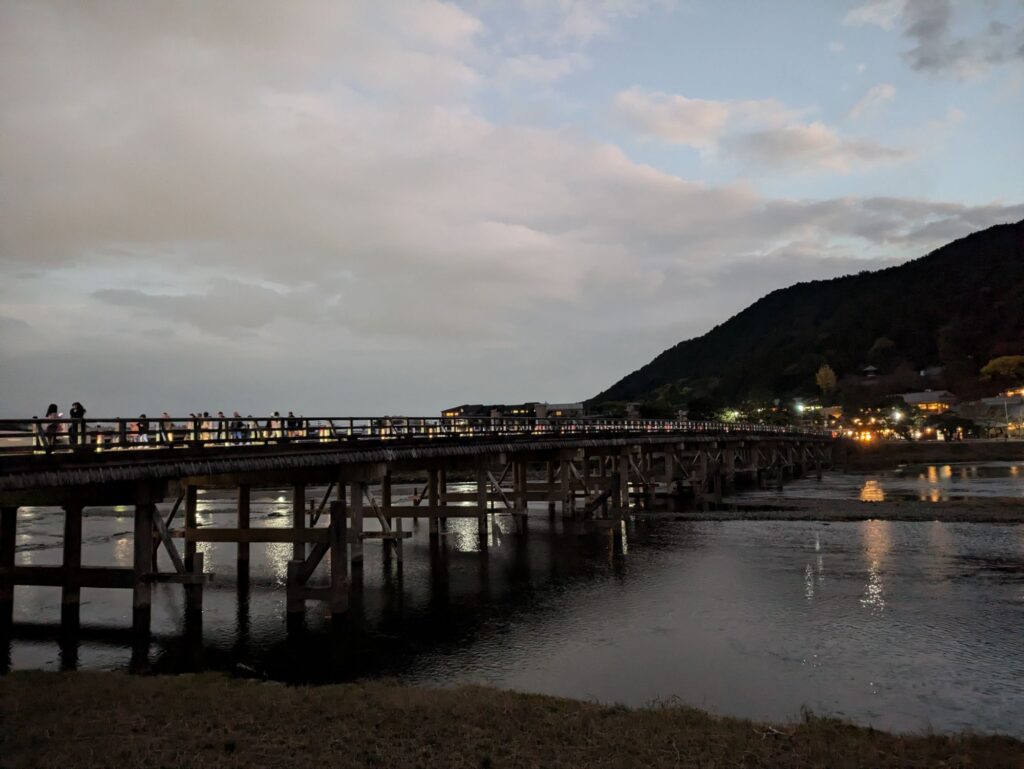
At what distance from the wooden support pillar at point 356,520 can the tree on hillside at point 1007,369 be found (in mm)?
194318

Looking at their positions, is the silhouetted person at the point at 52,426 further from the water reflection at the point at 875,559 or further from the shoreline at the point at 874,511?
the shoreline at the point at 874,511

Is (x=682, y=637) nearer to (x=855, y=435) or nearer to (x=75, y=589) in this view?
(x=75, y=589)

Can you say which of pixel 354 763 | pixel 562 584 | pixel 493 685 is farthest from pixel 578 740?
pixel 562 584

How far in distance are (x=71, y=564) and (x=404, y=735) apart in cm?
1429

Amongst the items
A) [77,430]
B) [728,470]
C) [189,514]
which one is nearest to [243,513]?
[189,514]

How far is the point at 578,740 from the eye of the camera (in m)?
10.7

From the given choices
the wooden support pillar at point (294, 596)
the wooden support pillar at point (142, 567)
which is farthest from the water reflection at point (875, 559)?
the wooden support pillar at point (142, 567)

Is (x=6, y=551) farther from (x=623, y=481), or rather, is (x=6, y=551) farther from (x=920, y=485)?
(x=920, y=485)

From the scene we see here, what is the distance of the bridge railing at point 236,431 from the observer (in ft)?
52.0

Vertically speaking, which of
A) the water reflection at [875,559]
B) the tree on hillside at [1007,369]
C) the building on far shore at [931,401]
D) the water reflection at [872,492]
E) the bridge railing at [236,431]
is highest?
the tree on hillside at [1007,369]

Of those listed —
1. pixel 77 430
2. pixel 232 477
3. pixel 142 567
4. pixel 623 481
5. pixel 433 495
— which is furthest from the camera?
pixel 623 481

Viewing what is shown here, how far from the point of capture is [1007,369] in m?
176

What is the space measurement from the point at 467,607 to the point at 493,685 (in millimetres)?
7936

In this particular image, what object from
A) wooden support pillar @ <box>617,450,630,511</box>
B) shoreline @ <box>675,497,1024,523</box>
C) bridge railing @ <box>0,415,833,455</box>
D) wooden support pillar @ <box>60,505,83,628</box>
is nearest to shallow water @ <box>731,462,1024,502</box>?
shoreline @ <box>675,497,1024,523</box>
